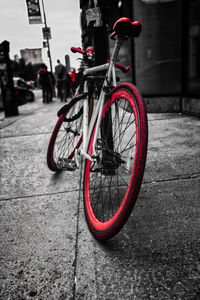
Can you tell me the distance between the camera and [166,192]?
92.0 inches

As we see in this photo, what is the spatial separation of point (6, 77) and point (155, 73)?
5.38 meters

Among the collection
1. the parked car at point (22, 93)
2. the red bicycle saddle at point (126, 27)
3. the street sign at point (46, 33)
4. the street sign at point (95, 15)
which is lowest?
the parked car at point (22, 93)

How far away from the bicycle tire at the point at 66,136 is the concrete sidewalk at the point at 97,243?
0.83 feet

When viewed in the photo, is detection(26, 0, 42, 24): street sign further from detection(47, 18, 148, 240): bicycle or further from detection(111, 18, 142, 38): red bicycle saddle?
detection(111, 18, 142, 38): red bicycle saddle

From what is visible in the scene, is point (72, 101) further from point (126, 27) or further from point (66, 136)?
point (126, 27)

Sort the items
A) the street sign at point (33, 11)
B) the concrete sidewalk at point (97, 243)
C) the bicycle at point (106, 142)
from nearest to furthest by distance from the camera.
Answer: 1. the concrete sidewalk at point (97, 243)
2. the bicycle at point (106, 142)
3. the street sign at point (33, 11)

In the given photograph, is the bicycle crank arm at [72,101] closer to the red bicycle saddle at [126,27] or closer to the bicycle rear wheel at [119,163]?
the bicycle rear wheel at [119,163]

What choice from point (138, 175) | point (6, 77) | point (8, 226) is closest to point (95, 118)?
point (138, 175)

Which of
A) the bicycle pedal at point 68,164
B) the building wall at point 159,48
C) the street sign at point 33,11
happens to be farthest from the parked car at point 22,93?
the bicycle pedal at point 68,164

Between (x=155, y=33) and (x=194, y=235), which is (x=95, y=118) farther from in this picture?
(x=155, y=33)

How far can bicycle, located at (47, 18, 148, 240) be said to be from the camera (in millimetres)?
1466

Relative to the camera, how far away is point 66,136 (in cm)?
301

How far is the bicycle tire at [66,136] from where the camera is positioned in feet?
8.90

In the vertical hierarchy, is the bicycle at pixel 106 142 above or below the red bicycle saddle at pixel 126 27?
below
